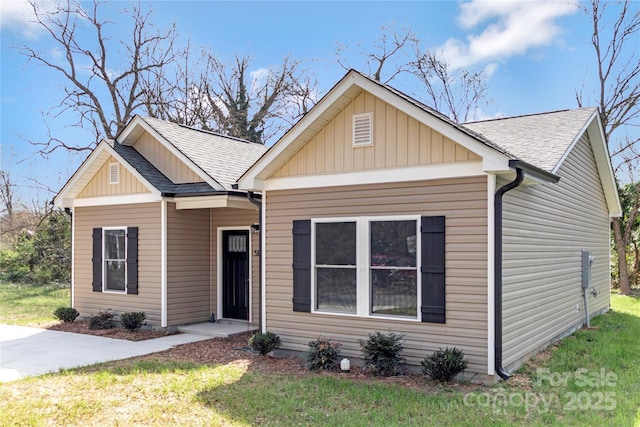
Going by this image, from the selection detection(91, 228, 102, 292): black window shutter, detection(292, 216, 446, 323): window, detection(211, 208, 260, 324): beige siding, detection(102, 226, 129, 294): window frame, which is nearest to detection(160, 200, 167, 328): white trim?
detection(102, 226, 129, 294): window frame

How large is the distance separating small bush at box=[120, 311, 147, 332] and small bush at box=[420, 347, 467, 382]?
21.3 ft

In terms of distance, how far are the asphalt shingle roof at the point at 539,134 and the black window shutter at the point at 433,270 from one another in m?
1.96

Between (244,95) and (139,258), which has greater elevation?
(244,95)

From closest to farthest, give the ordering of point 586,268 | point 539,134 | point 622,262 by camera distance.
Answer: point 539,134 < point 586,268 < point 622,262

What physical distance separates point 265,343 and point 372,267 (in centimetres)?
218

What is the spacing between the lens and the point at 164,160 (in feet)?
37.5

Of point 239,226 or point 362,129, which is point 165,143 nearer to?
point 239,226

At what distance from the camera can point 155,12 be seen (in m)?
22.5

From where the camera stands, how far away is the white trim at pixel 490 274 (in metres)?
6.22

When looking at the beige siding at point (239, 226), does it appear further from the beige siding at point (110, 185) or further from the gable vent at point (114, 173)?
the gable vent at point (114, 173)

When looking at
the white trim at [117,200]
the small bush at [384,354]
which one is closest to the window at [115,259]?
the white trim at [117,200]

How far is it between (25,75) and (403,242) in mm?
20581

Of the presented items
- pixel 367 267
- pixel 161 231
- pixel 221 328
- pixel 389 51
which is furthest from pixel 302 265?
pixel 389 51

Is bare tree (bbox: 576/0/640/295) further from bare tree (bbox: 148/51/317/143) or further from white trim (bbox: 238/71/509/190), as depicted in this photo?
white trim (bbox: 238/71/509/190)
